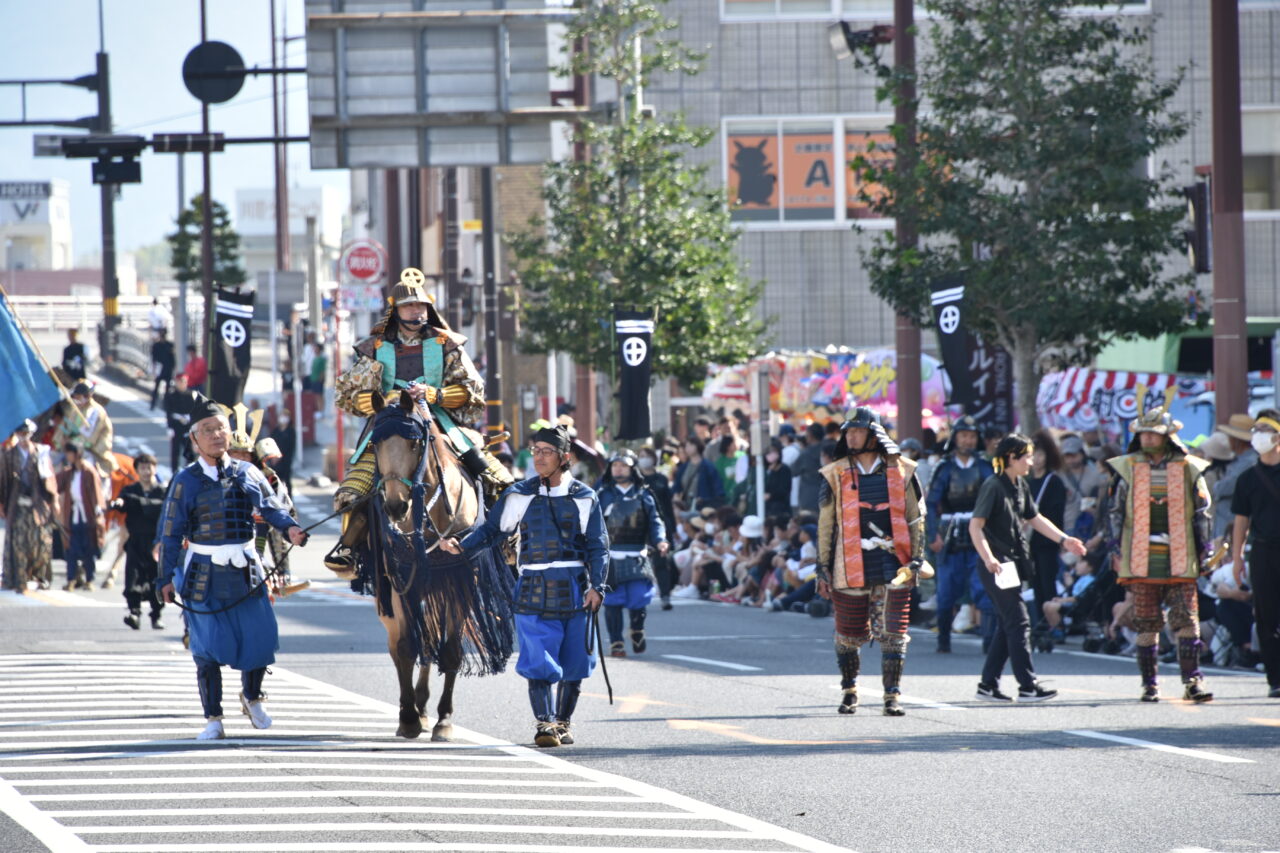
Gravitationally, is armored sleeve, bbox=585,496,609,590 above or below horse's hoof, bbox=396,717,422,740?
above

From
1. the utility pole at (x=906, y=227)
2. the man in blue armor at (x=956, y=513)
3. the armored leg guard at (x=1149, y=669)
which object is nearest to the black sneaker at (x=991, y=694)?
the armored leg guard at (x=1149, y=669)

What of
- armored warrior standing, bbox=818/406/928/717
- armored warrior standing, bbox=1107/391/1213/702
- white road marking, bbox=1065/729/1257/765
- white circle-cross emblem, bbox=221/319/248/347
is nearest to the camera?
white road marking, bbox=1065/729/1257/765

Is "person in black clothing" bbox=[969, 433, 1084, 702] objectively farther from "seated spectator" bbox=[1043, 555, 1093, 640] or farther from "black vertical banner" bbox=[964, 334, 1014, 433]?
"black vertical banner" bbox=[964, 334, 1014, 433]

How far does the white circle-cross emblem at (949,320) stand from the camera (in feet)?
68.3

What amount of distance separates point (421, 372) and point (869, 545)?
3.18 metres

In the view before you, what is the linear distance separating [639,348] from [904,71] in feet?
20.2

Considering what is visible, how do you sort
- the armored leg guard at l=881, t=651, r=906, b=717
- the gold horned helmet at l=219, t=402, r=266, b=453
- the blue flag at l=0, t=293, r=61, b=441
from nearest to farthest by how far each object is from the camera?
the armored leg guard at l=881, t=651, r=906, b=717 < the gold horned helmet at l=219, t=402, r=266, b=453 < the blue flag at l=0, t=293, r=61, b=441

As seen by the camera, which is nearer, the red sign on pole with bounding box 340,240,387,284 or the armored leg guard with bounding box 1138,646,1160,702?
the armored leg guard with bounding box 1138,646,1160,702

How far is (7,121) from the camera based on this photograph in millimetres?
29703

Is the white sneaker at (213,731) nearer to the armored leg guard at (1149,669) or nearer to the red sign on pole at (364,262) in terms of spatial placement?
the armored leg guard at (1149,669)

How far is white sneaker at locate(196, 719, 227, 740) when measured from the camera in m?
12.1

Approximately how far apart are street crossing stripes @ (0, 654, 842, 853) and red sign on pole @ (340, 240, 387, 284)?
1036 inches

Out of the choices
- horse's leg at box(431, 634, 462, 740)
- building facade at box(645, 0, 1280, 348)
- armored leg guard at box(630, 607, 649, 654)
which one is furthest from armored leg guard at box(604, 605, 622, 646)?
building facade at box(645, 0, 1280, 348)

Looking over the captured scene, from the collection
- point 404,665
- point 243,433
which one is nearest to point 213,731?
point 404,665
